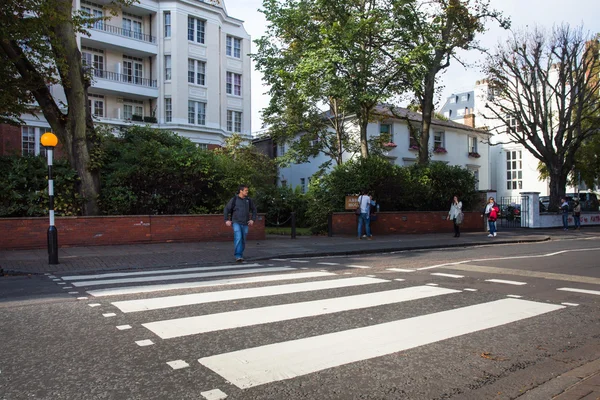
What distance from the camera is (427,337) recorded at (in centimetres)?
488

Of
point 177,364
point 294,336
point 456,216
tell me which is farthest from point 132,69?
point 177,364

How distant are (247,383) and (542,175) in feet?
144

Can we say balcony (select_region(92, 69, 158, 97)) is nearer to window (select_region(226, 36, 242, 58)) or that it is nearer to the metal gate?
window (select_region(226, 36, 242, 58))

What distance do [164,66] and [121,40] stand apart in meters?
3.43

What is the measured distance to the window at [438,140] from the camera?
134 ft

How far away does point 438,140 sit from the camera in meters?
41.1

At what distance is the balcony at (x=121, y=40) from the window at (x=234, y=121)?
25.2ft

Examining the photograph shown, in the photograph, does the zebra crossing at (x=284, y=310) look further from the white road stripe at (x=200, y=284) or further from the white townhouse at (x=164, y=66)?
the white townhouse at (x=164, y=66)

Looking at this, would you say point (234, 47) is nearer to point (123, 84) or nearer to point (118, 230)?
point (123, 84)

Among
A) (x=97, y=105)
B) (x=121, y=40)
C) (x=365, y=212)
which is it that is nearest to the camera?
(x=365, y=212)

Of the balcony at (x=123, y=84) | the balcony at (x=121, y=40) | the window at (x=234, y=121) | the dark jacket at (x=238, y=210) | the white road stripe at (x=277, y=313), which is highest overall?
the balcony at (x=121, y=40)

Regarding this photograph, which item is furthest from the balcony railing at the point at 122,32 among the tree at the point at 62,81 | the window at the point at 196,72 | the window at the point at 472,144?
the window at the point at 472,144

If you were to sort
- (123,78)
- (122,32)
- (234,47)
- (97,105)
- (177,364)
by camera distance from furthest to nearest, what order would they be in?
1. (234,47)
2. (123,78)
3. (122,32)
4. (97,105)
5. (177,364)

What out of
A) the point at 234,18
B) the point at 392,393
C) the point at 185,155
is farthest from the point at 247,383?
the point at 234,18
